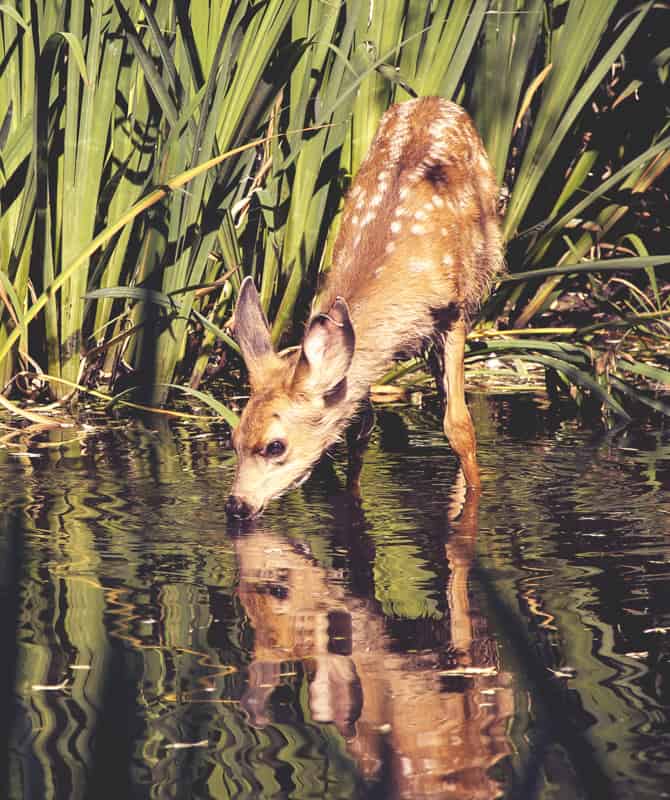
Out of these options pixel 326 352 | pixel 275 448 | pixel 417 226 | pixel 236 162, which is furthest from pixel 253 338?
pixel 236 162

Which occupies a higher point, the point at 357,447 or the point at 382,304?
the point at 382,304

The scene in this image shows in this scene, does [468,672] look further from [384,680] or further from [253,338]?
[253,338]

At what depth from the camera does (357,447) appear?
616cm

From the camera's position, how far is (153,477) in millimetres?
6039

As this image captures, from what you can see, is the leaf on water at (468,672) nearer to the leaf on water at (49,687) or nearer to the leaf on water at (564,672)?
the leaf on water at (564,672)

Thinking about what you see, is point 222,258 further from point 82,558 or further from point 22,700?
point 22,700

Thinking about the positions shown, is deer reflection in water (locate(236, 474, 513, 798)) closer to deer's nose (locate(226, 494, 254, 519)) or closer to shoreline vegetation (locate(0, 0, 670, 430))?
deer's nose (locate(226, 494, 254, 519))

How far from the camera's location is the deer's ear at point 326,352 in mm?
5473

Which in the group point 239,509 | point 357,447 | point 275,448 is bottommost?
point 239,509

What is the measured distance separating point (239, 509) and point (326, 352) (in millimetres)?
677

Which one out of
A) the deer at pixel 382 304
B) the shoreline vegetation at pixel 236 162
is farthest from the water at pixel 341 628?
the shoreline vegetation at pixel 236 162

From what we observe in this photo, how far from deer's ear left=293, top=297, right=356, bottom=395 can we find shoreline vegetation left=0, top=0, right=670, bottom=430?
2.55 ft

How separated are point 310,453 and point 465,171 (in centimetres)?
179

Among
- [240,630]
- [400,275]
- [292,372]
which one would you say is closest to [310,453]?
[292,372]
